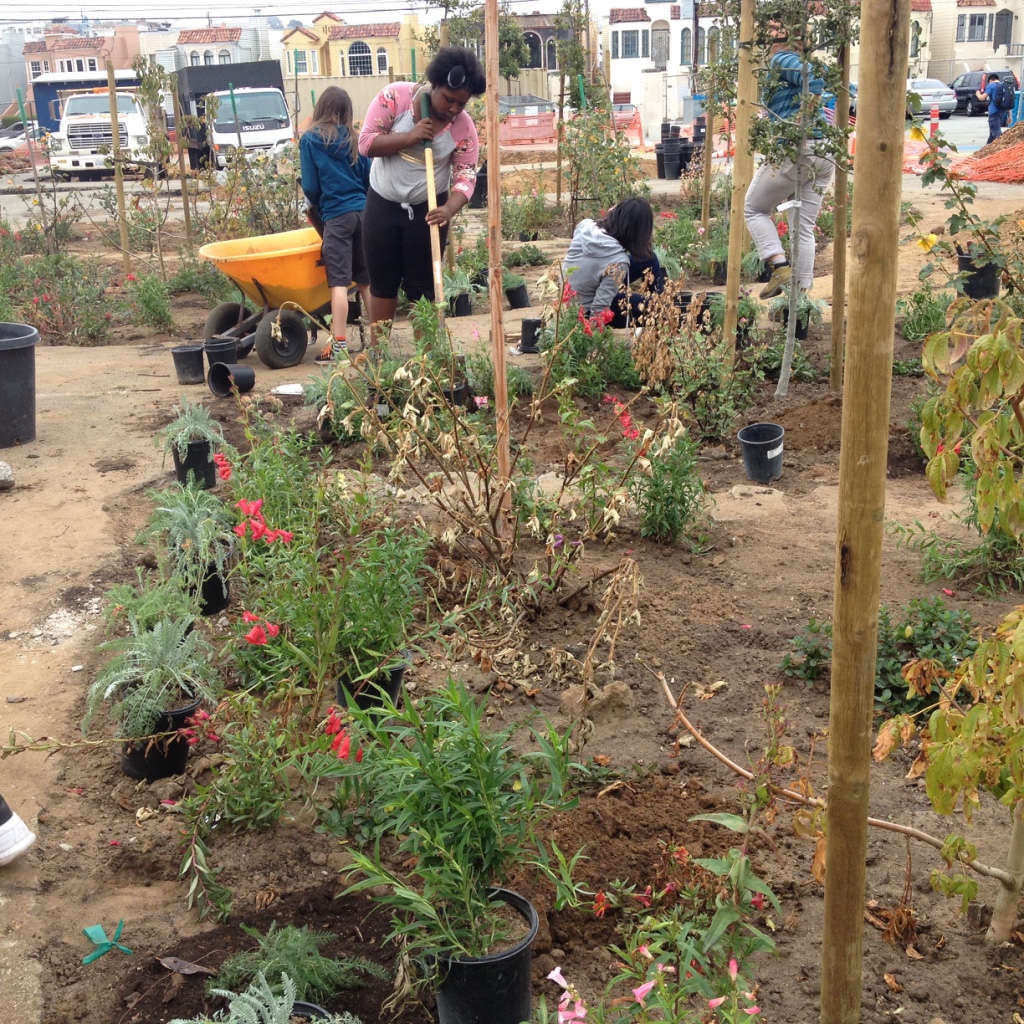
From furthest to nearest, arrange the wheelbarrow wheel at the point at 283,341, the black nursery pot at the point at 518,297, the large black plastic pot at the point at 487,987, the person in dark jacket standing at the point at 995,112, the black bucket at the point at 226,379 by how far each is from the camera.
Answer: the person in dark jacket standing at the point at 995,112
the black nursery pot at the point at 518,297
the wheelbarrow wheel at the point at 283,341
the black bucket at the point at 226,379
the large black plastic pot at the point at 487,987

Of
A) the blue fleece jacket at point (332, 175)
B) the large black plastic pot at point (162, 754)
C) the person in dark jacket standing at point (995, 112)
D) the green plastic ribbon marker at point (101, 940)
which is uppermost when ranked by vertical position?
the person in dark jacket standing at point (995, 112)

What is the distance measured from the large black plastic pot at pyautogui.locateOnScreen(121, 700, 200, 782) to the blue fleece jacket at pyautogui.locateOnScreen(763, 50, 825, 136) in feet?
14.7

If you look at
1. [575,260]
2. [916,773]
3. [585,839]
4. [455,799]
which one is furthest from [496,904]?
[575,260]

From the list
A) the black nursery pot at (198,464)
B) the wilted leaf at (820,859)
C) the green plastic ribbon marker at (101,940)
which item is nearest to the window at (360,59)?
the black nursery pot at (198,464)

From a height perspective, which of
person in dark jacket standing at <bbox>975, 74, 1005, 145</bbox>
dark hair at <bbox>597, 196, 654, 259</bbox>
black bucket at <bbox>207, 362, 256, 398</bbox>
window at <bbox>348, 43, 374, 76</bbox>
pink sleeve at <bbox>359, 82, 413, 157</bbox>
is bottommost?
black bucket at <bbox>207, 362, 256, 398</bbox>

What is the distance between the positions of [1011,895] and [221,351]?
6530mm

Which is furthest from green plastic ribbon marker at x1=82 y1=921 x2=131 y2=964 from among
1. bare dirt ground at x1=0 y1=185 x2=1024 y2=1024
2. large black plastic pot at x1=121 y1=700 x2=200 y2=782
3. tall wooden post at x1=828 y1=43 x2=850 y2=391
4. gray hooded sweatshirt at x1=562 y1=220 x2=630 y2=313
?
gray hooded sweatshirt at x1=562 y1=220 x2=630 y2=313

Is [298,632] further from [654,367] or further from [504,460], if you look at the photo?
[654,367]

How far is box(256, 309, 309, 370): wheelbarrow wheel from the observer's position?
8047 millimetres

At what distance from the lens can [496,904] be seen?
2295 millimetres

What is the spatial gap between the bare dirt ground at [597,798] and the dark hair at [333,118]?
275 cm

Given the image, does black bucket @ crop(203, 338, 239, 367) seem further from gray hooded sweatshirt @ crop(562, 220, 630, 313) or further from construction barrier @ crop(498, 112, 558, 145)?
construction barrier @ crop(498, 112, 558, 145)

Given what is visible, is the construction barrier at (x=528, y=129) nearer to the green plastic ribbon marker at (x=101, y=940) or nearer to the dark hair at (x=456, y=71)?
the dark hair at (x=456, y=71)

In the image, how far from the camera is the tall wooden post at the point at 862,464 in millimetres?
1519
